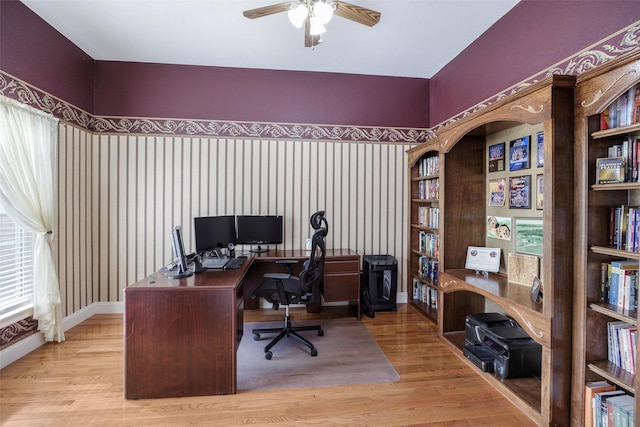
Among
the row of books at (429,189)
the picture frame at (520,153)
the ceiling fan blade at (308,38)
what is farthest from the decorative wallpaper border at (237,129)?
the picture frame at (520,153)

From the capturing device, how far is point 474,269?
283cm

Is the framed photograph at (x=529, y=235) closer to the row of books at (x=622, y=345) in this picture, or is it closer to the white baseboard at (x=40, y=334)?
the row of books at (x=622, y=345)

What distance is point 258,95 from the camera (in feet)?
12.1

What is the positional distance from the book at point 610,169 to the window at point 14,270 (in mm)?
4321

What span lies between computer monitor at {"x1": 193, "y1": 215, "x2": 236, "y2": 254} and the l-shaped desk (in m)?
0.97

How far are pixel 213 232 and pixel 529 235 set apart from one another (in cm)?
300

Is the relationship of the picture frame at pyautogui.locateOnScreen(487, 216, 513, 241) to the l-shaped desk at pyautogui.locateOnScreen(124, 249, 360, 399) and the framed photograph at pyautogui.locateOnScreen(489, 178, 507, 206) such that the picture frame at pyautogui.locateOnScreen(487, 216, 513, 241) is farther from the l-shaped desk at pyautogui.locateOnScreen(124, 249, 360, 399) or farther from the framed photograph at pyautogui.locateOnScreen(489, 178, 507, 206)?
the l-shaped desk at pyautogui.locateOnScreen(124, 249, 360, 399)

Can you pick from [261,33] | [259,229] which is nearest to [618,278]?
[259,229]

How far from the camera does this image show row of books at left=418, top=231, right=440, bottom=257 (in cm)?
339

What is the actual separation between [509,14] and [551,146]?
1.63 metres

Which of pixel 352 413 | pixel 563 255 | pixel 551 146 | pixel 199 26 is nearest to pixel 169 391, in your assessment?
pixel 352 413

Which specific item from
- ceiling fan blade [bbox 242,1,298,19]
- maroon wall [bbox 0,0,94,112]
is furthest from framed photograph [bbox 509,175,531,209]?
maroon wall [bbox 0,0,94,112]

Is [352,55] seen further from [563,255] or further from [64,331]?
[64,331]

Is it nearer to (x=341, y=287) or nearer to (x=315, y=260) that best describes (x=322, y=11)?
(x=315, y=260)
